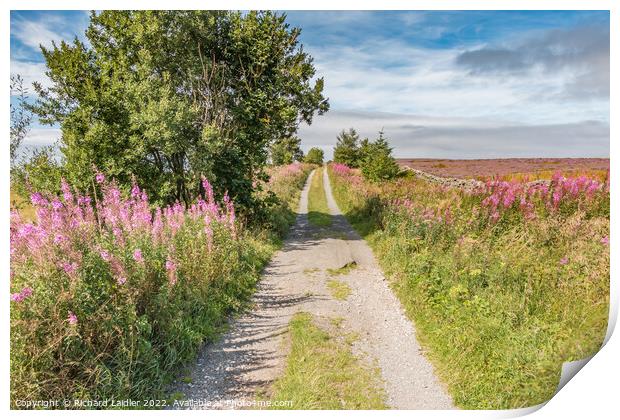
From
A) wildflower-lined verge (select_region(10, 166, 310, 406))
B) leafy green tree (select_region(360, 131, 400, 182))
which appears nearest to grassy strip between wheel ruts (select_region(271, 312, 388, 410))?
wildflower-lined verge (select_region(10, 166, 310, 406))

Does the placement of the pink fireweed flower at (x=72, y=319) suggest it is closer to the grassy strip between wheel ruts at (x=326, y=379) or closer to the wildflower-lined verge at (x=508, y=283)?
the grassy strip between wheel ruts at (x=326, y=379)

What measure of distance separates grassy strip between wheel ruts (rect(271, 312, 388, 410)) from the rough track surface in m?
0.17

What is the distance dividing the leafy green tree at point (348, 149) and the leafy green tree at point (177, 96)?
31098 millimetres

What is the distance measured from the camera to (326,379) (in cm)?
484

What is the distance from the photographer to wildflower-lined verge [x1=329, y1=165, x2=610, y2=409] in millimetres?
4598

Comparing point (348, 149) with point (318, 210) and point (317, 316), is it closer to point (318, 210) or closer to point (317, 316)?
point (318, 210)

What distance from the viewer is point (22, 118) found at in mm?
5590

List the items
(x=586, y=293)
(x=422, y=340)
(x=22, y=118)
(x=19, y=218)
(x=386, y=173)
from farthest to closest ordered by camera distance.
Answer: (x=386, y=173) < (x=422, y=340) < (x=22, y=118) < (x=586, y=293) < (x=19, y=218)

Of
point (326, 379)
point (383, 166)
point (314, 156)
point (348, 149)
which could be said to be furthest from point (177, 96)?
point (314, 156)

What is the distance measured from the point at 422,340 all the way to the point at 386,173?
18.3 metres

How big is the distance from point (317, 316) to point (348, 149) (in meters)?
41.0

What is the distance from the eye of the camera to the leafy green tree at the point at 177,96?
867 cm

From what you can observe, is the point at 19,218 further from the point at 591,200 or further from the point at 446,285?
the point at 591,200

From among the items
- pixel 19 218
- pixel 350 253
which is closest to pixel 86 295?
pixel 19 218
